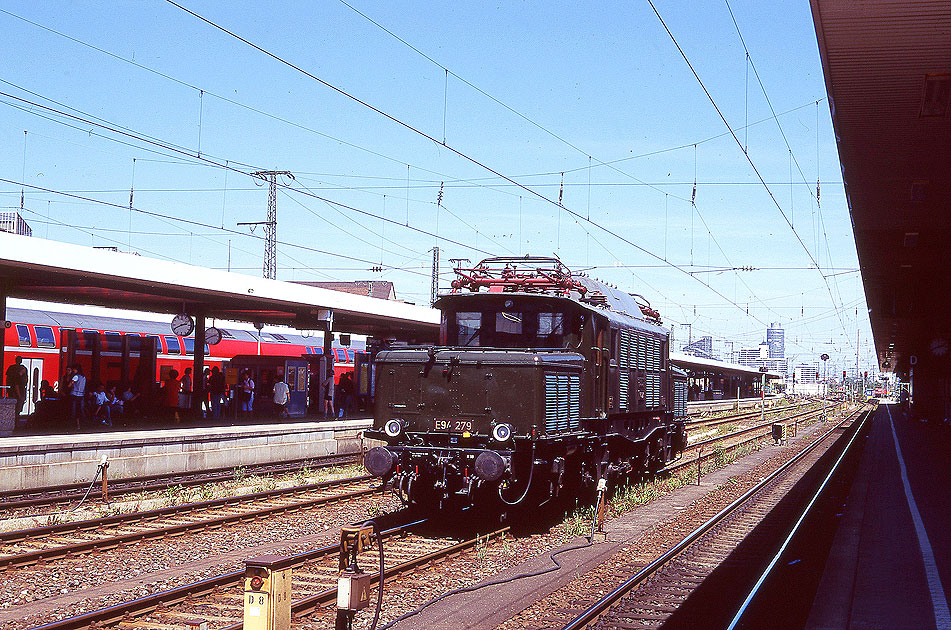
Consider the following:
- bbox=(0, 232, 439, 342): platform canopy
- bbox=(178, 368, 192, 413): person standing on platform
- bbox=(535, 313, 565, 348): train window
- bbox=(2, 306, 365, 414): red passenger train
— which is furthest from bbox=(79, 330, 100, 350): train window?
bbox=(535, 313, 565, 348): train window

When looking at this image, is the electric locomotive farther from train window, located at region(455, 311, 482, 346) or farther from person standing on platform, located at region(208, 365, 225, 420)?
person standing on platform, located at region(208, 365, 225, 420)

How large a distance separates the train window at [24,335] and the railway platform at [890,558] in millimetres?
22286

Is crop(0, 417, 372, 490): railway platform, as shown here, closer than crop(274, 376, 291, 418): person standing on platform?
Yes

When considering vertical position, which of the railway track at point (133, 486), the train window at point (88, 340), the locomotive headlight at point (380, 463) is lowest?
the railway track at point (133, 486)

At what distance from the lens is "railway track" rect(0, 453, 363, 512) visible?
16.1m

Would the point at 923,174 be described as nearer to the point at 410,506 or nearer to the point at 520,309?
the point at 520,309

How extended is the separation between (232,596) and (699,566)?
19.4 ft

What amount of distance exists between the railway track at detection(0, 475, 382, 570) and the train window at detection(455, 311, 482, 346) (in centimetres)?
434

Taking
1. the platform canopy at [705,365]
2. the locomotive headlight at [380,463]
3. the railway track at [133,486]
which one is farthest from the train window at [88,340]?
the platform canopy at [705,365]

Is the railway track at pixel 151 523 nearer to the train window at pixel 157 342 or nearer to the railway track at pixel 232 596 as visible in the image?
the railway track at pixel 232 596

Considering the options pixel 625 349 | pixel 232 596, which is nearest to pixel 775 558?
pixel 625 349

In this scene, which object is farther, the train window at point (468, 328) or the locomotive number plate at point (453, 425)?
the train window at point (468, 328)

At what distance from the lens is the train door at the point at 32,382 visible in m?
27.7

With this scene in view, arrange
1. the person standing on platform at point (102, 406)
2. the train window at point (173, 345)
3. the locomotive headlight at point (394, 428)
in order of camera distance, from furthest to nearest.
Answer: the train window at point (173, 345) < the person standing on platform at point (102, 406) < the locomotive headlight at point (394, 428)
